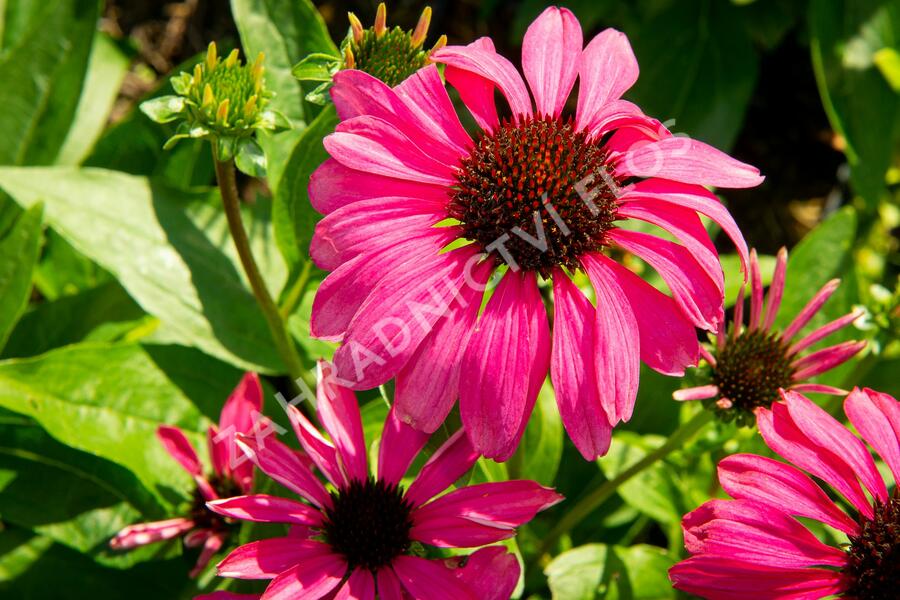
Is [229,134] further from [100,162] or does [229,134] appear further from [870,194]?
[870,194]

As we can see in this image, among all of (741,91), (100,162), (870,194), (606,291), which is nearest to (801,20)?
(741,91)

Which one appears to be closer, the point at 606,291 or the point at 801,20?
the point at 606,291

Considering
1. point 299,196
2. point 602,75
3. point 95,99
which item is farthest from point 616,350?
point 95,99

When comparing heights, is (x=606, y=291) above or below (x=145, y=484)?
above

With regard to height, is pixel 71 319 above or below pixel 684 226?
below

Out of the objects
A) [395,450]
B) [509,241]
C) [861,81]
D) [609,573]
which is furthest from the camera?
[861,81]

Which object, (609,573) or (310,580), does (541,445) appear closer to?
(609,573)

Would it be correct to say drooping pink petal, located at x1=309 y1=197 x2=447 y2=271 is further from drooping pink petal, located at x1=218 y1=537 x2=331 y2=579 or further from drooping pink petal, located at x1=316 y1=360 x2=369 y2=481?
drooping pink petal, located at x1=218 y1=537 x2=331 y2=579
